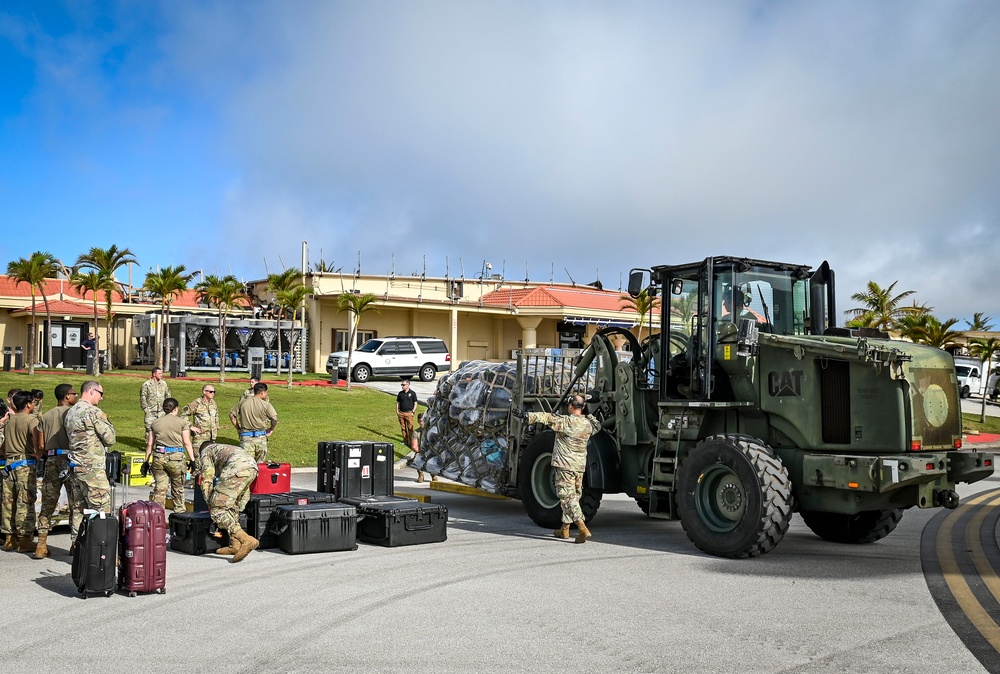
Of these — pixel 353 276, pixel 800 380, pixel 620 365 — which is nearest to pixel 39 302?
pixel 353 276

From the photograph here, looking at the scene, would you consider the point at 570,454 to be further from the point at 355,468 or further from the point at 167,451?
the point at 167,451

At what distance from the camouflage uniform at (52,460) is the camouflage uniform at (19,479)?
0.34m

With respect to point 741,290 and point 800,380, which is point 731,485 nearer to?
point 800,380

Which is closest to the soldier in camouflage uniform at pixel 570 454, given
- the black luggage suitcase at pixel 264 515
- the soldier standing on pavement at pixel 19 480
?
the black luggage suitcase at pixel 264 515

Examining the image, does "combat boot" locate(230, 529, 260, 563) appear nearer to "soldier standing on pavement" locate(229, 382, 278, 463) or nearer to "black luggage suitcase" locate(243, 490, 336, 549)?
"black luggage suitcase" locate(243, 490, 336, 549)

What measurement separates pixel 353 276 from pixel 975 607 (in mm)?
37731

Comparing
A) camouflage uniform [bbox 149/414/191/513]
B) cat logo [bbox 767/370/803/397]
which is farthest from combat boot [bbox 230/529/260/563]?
cat logo [bbox 767/370/803/397]

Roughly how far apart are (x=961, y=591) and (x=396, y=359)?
3069cm

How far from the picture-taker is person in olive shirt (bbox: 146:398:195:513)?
12.1 m

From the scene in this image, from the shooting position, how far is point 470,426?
553 inches

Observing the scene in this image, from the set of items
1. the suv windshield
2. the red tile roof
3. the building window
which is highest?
the red tile roof

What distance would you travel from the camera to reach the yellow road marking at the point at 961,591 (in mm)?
6905

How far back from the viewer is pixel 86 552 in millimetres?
7766

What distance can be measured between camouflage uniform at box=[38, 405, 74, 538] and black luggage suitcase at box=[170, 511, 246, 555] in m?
1.04
